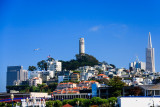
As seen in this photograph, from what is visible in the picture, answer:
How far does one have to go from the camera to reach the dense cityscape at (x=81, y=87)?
60944 mm

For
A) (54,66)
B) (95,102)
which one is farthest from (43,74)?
(95,102)

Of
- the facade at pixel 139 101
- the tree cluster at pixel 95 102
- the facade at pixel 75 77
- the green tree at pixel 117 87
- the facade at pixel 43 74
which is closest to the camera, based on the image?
the facade at pixel 139 101

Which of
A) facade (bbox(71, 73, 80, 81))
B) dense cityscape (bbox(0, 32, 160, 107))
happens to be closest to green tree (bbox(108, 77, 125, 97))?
dense cityscape (bbox(0, 32, 160, 107))

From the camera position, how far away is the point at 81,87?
10362 cm

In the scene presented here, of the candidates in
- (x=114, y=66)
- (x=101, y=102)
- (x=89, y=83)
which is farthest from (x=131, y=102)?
(x=114, y=66)

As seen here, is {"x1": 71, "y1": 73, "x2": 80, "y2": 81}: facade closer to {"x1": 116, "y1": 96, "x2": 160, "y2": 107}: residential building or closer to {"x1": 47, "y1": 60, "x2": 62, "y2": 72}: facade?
{"x1": 47, "y1": 60, "x2": 62, "y2": 72}: facade

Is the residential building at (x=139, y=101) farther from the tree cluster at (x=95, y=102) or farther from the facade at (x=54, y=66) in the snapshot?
the facade at (x=54, y=66)

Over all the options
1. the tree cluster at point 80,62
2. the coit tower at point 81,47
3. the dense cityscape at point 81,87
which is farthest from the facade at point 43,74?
the coit tower at point 81,47

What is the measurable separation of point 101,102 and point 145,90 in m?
9.34

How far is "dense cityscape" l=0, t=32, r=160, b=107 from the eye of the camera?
60.9 meters

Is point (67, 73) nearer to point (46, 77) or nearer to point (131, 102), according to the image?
point (46, 77)

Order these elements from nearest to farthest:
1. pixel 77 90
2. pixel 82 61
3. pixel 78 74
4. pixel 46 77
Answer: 1. pixel 77 90
2. pixel 78 74
3. pixel 46 77
4. pixel 82 61

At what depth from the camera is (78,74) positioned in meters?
129

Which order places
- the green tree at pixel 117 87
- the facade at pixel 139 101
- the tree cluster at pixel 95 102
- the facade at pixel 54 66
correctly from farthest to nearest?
the facade at pixel 54 66 < the green tree at pixel 117 87 < the tree cluster at pixel 95 102 < the facade at pixel 139 101
